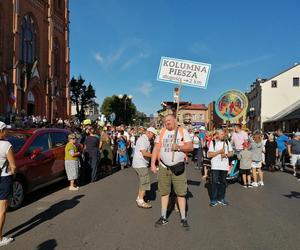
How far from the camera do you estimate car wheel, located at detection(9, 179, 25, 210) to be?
7494 mm

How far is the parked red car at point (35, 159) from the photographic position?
7.87 metres

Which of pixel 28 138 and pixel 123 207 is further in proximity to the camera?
pixel 28 138

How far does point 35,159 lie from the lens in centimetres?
852

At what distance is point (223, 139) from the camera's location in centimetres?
812

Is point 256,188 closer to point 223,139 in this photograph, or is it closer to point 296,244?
point 223,139

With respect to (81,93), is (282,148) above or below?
below

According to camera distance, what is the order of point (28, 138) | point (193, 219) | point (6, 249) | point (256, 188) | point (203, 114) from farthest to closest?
1. point (203, 114)
2. point (256, 188)
3. point (28, 138)
4. point (193, 219)
5. point (6, 249)

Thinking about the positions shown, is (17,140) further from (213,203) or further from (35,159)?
(213,203)

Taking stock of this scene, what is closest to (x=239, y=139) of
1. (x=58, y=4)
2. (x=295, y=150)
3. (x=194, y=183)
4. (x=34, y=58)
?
(x=194, y=183)

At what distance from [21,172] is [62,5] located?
4419 cm

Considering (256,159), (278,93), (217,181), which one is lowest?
(217,181)

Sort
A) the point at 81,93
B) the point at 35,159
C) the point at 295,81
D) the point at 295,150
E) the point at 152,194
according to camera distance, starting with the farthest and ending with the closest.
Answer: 1. the point at 81,93
2. the point at 295,81
3. the point at 295,150
4. the point at 152,194
5. the point at 35,159

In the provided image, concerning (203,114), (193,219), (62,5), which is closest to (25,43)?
(62,5)

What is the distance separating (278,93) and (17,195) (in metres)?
55.6
